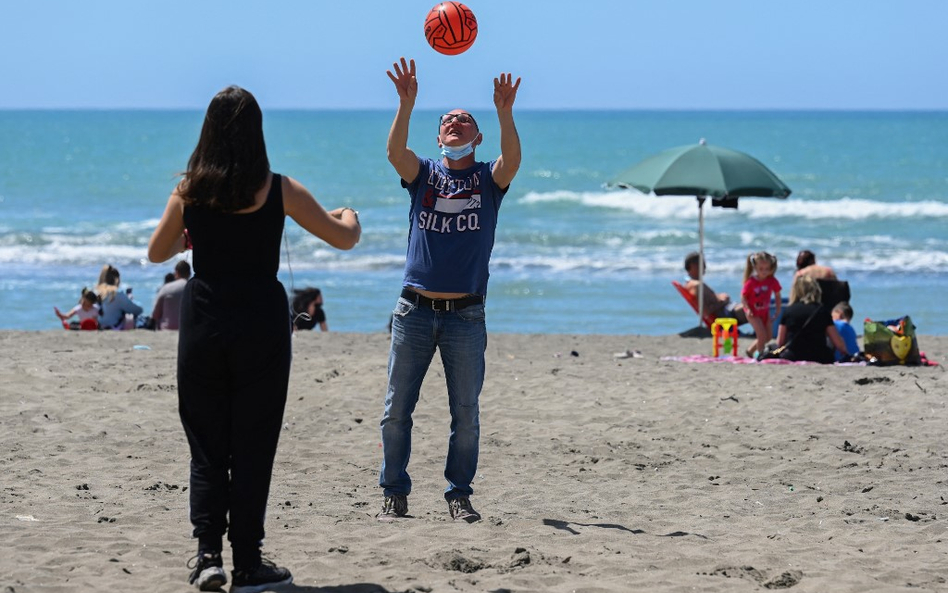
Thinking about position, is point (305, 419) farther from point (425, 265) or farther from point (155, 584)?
point (155, 584)

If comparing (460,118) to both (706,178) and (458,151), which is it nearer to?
(458,151)

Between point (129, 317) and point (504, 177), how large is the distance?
10337 mm

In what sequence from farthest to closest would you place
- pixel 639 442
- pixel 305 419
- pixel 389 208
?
1. pixel 389 208
2. pixel 305 419
3. pixel 639 442

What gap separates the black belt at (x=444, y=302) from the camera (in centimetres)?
534

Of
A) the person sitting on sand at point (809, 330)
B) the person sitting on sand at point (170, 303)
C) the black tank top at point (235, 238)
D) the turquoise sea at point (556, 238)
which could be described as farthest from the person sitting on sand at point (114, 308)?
the black tank top at point (235, 238)

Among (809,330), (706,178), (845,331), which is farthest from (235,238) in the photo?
(706,178)

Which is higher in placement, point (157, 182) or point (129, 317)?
point (157, 182)

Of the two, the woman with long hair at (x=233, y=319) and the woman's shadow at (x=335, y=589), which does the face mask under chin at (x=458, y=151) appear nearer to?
the woman with long hair at (x=233, y=319)

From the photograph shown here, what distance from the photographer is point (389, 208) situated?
38.8m

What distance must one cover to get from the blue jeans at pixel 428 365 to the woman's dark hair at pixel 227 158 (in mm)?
1437

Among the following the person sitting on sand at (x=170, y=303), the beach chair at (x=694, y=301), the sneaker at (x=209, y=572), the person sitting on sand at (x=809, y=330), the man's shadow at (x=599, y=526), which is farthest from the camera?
the beach chair at (x=694, y=301)

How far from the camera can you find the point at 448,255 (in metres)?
5.31

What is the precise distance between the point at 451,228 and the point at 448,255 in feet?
0.39

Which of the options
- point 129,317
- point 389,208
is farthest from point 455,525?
point 389,208
